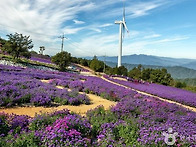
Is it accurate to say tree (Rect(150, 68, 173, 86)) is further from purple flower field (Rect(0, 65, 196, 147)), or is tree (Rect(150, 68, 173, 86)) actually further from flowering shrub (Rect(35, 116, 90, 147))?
flowering shrub (Rect(35, 116, 90, 147))

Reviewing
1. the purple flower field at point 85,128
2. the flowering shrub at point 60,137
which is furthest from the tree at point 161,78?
the flowering shrub at point 60,137

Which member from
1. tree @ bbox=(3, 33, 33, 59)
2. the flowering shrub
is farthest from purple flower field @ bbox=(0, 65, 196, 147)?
tree @ bbox=(3, 33, 33, 59)

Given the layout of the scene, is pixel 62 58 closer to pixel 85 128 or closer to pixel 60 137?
pixel 85 128

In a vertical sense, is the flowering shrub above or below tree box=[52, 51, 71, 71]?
below

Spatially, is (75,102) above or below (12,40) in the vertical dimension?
below

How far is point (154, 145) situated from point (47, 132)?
3009mm

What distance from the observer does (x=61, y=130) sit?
4.99 metres

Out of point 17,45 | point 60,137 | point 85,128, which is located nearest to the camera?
point 60,137

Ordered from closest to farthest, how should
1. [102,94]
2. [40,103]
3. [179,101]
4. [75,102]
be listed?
[40,103] < [75,102] < [102,94] < [179,101]

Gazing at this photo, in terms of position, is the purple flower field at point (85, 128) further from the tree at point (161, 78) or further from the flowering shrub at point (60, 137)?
the tree at point (161, 78)

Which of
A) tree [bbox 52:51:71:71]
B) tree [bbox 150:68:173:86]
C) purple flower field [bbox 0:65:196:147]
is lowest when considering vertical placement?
tree [bbox 150:68:173:86]

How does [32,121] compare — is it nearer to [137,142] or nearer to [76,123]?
[76,123]

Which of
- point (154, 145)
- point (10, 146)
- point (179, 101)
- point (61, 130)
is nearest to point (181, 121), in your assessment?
point (154, 145)

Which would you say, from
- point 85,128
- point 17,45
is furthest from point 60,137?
point 17,45
